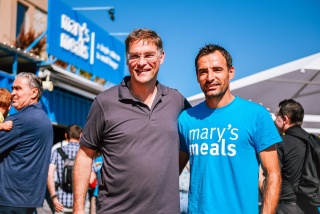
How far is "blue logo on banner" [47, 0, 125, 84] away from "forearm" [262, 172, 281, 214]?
31.6ft

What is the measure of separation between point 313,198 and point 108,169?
2356 mm

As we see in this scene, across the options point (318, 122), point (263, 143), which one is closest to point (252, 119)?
point (263, 143)

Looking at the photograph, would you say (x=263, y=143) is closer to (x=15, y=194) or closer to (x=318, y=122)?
(x=15, y=194)

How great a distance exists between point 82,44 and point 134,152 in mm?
11214

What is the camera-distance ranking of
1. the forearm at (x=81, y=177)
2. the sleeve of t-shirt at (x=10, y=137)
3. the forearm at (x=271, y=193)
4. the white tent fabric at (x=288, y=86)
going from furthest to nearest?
1. the white tent fabric at (x=288, y=86)
2. the sleeve of t-shirt at (x=10, y=137)
3. the forearm at (x=81, y=177)
4. the forearm at (x=271, y=193)

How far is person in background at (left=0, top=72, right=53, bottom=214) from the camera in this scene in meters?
4.14

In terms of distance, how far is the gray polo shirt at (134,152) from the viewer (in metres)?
2.89

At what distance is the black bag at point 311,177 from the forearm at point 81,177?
90.4 inches

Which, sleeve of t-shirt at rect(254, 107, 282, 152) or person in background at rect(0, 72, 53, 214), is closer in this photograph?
sleeve of t-shirt at rect(254, 107, 282, 152)

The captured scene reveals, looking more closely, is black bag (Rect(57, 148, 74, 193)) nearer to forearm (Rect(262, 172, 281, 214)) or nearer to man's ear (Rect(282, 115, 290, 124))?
man's ear (Rect(282, 115, 290, 124))

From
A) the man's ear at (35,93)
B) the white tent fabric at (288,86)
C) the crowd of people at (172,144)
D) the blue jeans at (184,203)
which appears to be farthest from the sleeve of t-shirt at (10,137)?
the white tent fabric at (288,86)

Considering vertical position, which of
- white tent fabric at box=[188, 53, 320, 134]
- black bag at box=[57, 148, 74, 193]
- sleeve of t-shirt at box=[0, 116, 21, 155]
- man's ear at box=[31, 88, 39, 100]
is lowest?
black bag at box=[57, 148, 74, 193]

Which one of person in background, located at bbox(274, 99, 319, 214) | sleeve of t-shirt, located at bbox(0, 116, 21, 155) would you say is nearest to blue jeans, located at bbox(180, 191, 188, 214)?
person in background, located at bbox(274, 99, 319, 214)

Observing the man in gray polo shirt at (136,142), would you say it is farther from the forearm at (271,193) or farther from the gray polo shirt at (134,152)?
the forearm at (271,193)
